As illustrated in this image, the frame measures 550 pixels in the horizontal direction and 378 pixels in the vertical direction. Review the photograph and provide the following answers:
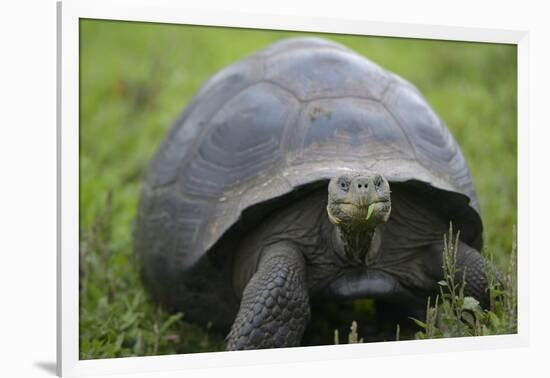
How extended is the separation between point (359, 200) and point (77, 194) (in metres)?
1.11

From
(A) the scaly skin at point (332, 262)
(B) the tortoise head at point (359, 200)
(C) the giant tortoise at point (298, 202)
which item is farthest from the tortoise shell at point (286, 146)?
(B) the tortoise head at point (359, 200)

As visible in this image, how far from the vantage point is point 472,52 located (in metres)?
6.51

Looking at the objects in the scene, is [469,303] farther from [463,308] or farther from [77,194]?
[77,194]

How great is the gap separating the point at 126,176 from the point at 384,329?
2.51 metres

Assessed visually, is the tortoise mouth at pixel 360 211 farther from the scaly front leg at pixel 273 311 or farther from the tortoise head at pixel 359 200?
the scaly front leg at pixel 273 311

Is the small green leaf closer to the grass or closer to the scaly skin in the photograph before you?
the scaly skin

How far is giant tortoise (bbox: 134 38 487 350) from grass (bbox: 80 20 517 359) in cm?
28

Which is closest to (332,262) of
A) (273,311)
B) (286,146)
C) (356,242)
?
(356,242)

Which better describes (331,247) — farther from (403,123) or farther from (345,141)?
(403,123)

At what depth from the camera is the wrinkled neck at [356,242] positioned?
2.89 metres

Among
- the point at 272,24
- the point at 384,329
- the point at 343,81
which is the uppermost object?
the point at 272,24

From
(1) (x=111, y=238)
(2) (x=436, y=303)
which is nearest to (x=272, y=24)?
(2) (x=436, y=303)

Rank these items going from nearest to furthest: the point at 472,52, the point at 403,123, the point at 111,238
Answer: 1. the point at 403,123
2. the point at 111,238
3. the point at 472,52

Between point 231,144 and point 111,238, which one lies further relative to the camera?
point 111,238
